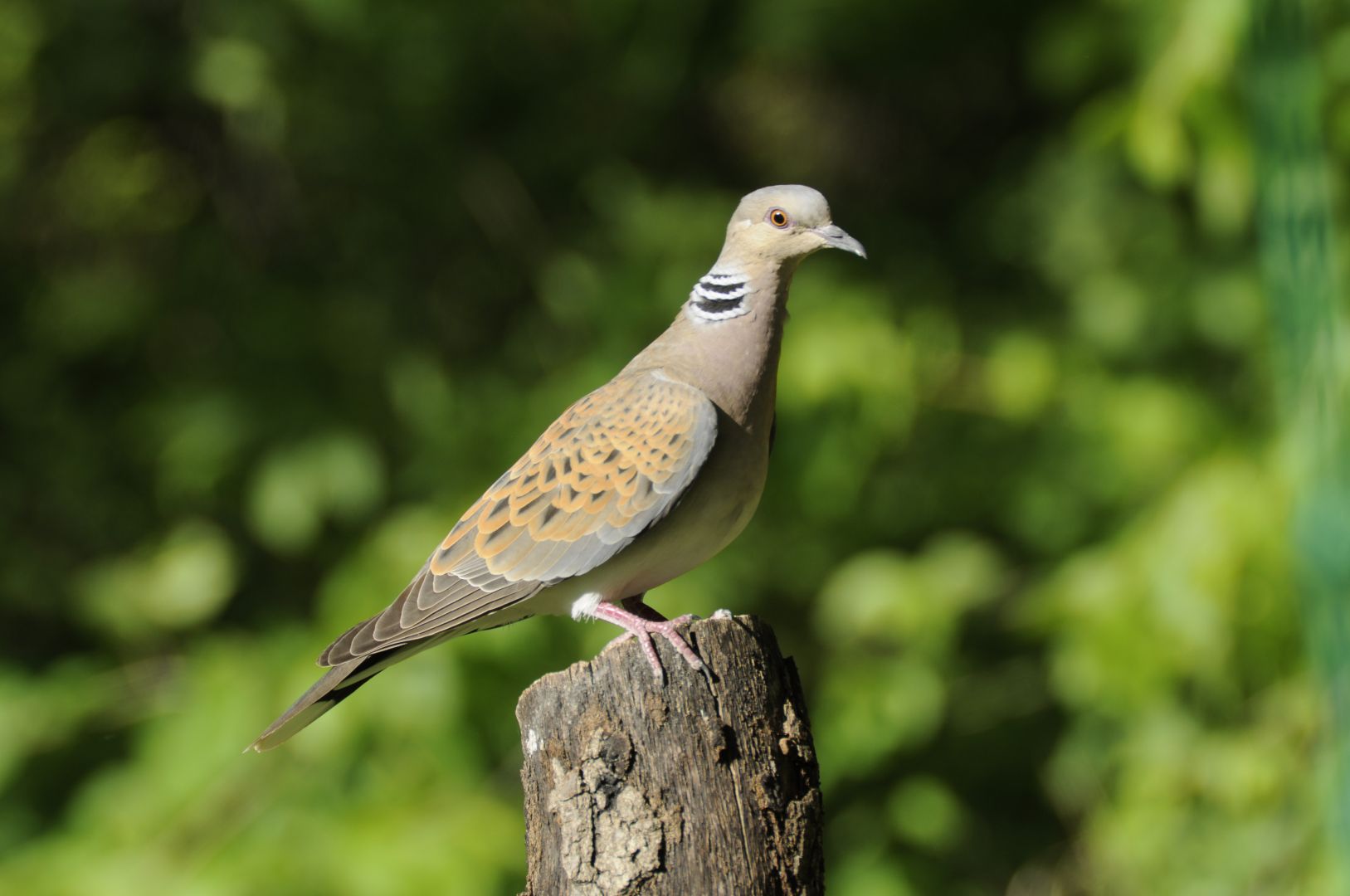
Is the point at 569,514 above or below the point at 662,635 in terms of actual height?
above

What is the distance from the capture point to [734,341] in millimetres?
3066

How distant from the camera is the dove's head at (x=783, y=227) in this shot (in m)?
3.07

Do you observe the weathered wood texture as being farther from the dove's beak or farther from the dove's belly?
the dove's beak

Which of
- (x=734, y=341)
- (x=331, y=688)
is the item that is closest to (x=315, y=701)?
(x=331, y=688)

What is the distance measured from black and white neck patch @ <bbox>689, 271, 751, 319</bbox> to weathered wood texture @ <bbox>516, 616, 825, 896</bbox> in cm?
87

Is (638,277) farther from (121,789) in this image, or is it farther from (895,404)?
(121,789)

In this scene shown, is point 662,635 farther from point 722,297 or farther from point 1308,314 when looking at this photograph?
point 1308,314

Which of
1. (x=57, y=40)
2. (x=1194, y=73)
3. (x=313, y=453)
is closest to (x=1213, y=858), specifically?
(x=1194, y=73)

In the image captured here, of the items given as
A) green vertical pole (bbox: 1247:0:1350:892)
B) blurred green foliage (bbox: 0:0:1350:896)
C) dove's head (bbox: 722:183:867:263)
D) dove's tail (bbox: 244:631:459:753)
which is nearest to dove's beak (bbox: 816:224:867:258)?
dove's head (bbox: 722:183:867:263)

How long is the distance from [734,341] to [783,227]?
0.27 meters

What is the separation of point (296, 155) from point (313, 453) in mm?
1640

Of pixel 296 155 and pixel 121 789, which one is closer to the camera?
pixel 121 789

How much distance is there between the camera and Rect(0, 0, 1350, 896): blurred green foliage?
4445 mm

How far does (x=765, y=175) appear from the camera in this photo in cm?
701
